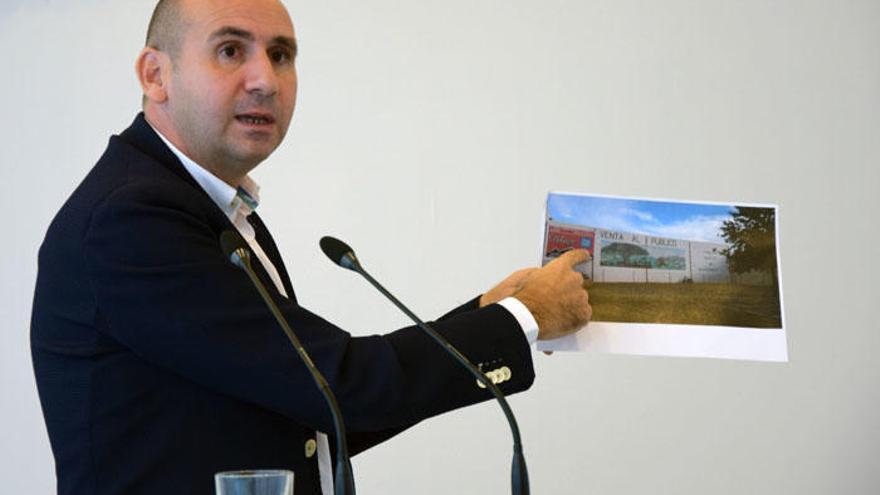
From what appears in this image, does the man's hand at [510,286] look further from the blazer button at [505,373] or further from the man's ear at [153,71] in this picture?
the man's ear at [153,71]

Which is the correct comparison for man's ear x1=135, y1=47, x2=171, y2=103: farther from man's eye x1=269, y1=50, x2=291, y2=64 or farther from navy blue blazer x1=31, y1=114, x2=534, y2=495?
navy blue blazer x1=31, y1=114, x2=534, y2=495

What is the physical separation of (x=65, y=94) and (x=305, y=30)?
1.10m

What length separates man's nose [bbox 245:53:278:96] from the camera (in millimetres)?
2102

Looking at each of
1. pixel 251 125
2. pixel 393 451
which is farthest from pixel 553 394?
pixel 251 125

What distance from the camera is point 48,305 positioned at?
1.89 m

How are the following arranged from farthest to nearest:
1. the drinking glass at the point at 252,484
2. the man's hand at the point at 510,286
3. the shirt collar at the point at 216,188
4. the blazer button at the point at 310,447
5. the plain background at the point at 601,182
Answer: the plain background at the point at 601,182 < the man's hand at the point at 510,286 < the shirt collar at the point at 216,188 < the blazer button at the point at 310,447 < the drinking glass at the point at 252,484

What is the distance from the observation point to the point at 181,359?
1.75 m

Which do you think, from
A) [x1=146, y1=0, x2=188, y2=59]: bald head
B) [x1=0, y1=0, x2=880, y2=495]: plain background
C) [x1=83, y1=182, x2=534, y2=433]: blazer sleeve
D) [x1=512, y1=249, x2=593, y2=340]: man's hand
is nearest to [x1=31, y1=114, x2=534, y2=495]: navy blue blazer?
[x1=83, y1=182, x2=534, y2=433]: blazer sleeve

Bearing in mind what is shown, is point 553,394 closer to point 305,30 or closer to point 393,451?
point 393,451

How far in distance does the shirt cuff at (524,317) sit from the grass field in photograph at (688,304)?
32cm

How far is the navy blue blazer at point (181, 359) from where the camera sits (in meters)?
1.75

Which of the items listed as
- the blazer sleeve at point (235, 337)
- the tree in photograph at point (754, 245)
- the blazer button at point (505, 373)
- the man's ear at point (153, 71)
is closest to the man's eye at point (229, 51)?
the man's ear at point (153, 71)

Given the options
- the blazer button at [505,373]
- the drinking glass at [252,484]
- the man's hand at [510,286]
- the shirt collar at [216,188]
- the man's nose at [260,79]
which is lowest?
the drinking glass at [252,484]

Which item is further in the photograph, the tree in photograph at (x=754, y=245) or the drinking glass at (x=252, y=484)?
the tree in photograph at (x=754, y=245)
